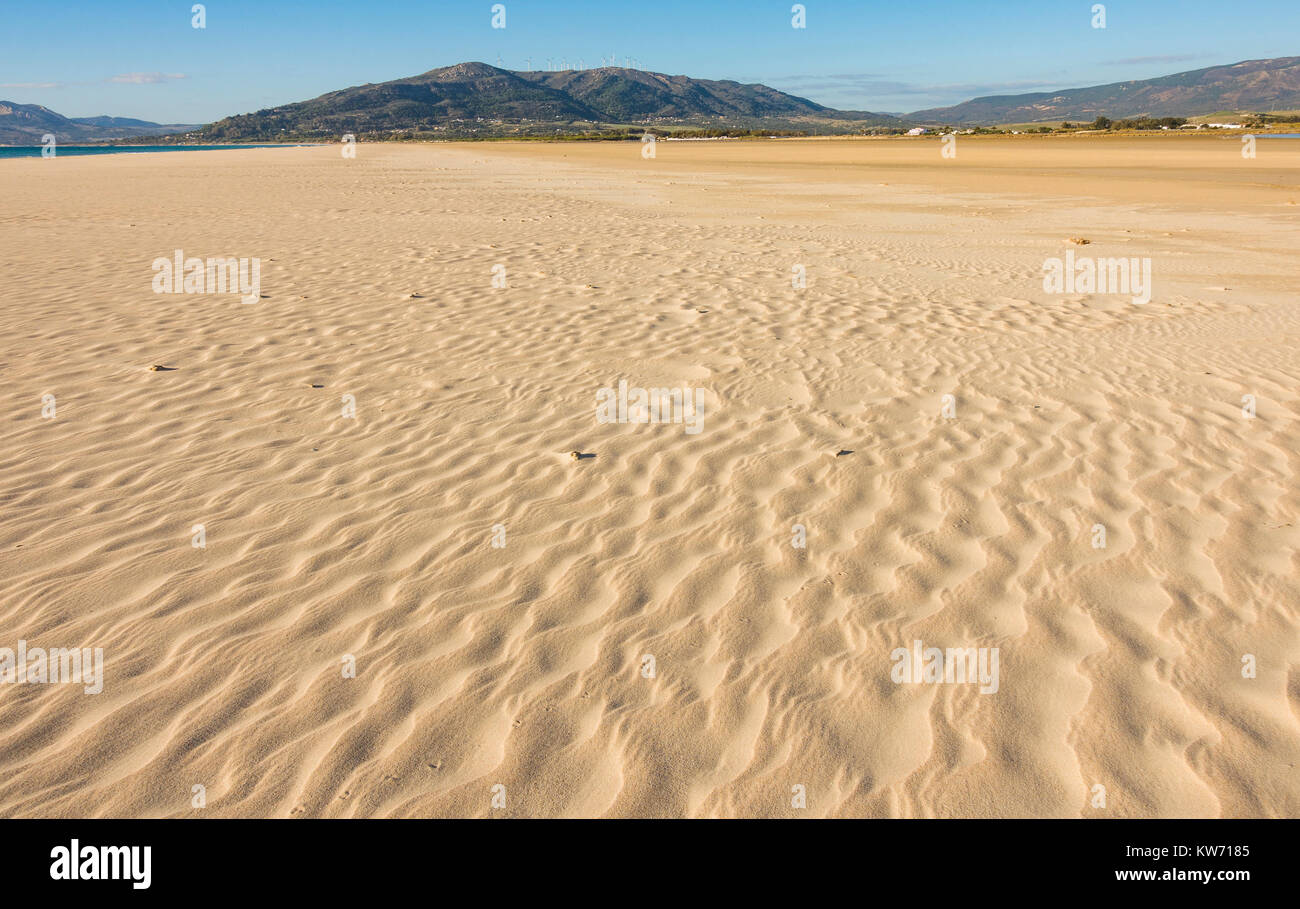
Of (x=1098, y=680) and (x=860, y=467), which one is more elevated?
(x=860, y=467)

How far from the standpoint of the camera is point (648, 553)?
12.4 ft

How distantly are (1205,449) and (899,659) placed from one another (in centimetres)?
327

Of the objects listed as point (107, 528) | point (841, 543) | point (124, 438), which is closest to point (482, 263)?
A: point (124, 438)

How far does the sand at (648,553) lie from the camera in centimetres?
256

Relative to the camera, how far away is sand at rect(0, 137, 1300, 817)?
2.56 meters

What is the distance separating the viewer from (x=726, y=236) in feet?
46.1

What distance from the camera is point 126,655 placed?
3.07 metres

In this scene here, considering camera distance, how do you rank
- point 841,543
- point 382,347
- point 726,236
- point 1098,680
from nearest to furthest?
point 1098,680 → point 841,543 → point 382,347 → point 726,236

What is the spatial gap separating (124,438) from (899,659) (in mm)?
5013
